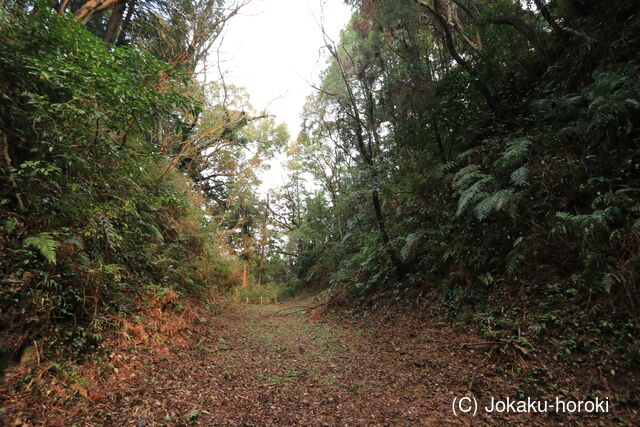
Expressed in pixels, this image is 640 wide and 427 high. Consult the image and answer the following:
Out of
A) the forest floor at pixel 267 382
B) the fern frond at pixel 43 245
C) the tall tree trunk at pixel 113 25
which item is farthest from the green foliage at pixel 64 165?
the tall tree trunk at pixel 113 25

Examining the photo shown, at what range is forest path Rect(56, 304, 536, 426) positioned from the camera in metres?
2.85

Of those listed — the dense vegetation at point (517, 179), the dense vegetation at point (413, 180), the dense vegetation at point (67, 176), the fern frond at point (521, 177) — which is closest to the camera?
the dense vegetation at point (67, 176)

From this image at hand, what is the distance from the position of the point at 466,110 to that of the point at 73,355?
890 cm

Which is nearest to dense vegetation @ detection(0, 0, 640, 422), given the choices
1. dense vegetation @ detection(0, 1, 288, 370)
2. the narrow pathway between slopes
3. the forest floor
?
dense vegetation @ detection(0, 1, 288, 370)

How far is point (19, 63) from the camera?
3.30 m

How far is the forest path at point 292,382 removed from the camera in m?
2.85

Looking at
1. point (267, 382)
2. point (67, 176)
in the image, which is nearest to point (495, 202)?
point (267, 382)

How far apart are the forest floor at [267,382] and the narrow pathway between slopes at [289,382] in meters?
0.01

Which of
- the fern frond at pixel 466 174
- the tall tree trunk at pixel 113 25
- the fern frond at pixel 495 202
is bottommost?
the fern frond at pixel 495 202

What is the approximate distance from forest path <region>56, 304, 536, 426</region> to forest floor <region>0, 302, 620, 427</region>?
14 millimetres

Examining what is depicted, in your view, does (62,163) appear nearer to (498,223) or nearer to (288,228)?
(498,223)

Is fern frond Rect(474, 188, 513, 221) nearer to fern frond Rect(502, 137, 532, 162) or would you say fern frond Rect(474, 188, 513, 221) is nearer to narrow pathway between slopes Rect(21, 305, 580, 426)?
fern frond Rect(502, 137, 532, 162)

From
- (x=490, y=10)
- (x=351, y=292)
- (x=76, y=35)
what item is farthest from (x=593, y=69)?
(x=76, y=35)

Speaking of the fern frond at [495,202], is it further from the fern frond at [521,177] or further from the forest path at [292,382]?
the forest path at [292,382]
